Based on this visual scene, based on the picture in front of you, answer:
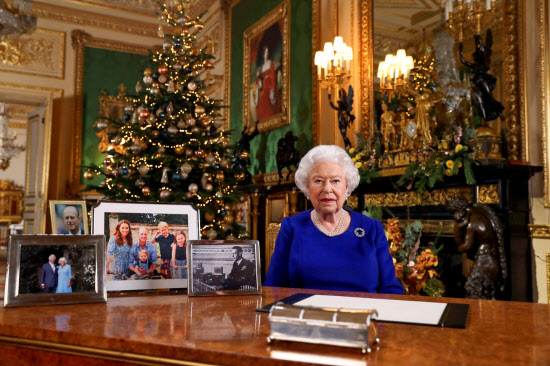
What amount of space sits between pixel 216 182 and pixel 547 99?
3.51 metres

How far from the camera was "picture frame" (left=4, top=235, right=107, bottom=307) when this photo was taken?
124 centimetres

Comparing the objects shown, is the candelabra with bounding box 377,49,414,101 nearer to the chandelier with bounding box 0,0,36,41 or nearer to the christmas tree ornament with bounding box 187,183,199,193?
the christmas tree ornament with bounding box 187,183,199,193

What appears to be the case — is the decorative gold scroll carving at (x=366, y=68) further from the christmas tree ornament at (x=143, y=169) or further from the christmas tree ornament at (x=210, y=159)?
the christmas tree ornament at (x=143, y=169)

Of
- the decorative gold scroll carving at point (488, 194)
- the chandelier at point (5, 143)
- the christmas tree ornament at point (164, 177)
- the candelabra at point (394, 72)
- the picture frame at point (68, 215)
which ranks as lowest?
the picture frame at point (68, 215)

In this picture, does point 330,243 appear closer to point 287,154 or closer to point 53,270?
point 53,270

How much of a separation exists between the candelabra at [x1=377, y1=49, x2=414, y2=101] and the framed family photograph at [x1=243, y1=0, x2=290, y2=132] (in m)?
2.08

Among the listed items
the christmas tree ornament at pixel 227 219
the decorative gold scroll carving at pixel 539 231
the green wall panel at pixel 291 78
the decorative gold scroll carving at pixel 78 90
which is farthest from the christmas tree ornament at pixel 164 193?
the decorative gold scroll carving at pixel 78 90

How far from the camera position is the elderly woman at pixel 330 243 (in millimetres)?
1811

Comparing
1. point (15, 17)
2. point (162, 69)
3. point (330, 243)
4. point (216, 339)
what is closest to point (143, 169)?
point (162, 69)

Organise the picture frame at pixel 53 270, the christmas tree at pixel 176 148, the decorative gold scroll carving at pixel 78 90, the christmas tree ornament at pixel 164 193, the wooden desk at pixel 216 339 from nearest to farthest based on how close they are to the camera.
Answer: the wooden desk at pixel 216 339 < the picture frame at pixel 53 270 < the christmas tree ornament at pixel 164 193 < the christmas tree at pixel 176 148 < the decorative gold scroll carving at pixel 78 90

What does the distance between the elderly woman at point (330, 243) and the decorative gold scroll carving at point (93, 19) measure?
9.94 meters

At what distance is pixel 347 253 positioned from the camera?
1858mm

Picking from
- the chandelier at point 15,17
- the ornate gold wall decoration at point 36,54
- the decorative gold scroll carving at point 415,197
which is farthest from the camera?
the ornate gold wall decoration at point 36,54

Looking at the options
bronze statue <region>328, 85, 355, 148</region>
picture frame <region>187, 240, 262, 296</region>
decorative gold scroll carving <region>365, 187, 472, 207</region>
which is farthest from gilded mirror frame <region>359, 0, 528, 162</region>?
picture frame <region>187, 240, 262, 296</region>
